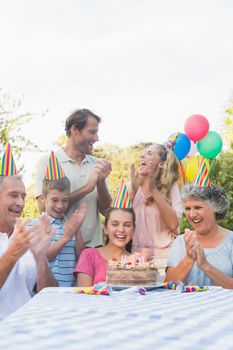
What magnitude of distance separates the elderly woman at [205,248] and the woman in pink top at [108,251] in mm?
310

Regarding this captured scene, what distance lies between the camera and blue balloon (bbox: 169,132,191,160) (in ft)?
22.8

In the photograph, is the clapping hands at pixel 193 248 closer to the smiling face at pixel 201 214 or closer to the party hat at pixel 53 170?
the smiling face at pixel 201 214

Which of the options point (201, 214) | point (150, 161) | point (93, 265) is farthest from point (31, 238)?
point (150, 161)

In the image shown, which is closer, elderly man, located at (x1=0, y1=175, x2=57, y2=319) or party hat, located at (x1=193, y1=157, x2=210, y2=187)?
elderly man, located at (x1=0, y1=175, x2=57, y2=319)

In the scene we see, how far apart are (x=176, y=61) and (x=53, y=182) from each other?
58.9 feet

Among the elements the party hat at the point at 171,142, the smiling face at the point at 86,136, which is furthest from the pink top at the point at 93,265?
the party hat at the point at 171,142

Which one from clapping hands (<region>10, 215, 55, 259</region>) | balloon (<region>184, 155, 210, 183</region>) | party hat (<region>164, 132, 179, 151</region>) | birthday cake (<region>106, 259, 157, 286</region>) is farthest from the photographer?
balloon (<region>184, 155, 210, 183</region>)

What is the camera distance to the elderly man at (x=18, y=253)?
2.45m

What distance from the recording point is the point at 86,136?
4289 mm

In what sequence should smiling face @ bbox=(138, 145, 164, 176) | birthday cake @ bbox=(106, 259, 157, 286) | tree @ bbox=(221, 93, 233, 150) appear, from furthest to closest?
tree @ bbox=(221, 93, 233, 150) → smiling face @ bbox=(138, 145, 164, 176) → birthday cake @ bbox=(106, 259, 157, 286)

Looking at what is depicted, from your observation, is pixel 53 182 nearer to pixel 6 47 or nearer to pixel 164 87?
pixel 6 47

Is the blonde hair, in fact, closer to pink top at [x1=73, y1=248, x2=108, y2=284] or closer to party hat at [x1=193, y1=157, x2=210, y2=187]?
party hat at [x1=193, y1=157, x2=210, y2=187]

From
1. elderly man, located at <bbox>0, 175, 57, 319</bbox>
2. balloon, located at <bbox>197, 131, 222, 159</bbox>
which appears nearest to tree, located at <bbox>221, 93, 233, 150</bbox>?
balloon, located at <bbox>197, 131, 222, 159</bbox>

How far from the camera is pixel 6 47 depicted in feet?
44.8
